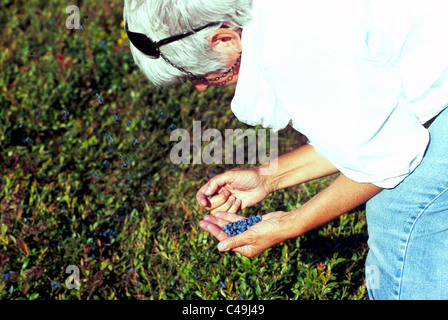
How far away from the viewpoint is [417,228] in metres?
1.59

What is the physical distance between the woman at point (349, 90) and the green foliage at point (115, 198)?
0.43 metres

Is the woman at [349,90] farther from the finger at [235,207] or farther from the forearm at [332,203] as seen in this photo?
the finger at [235,207]

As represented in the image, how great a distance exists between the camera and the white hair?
1.42m

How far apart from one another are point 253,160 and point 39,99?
5.10 feet

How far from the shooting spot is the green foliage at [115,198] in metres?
2.19

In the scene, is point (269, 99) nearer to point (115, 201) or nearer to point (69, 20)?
point (115, 201)

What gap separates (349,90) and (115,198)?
1.81 m

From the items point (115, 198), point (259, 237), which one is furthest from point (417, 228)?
point (115, 198)

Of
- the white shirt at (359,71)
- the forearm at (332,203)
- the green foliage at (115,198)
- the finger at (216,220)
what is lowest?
the green foliage at (115,198)

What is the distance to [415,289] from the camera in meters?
1.64

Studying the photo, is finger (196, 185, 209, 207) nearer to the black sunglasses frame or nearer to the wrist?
the wrist

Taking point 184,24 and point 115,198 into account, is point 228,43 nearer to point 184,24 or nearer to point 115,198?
point 184,24

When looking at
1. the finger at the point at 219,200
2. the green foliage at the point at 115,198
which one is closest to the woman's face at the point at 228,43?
the green foliage at the point at 115,198

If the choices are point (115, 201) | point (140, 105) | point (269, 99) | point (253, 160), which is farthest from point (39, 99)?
point (269, 99)
